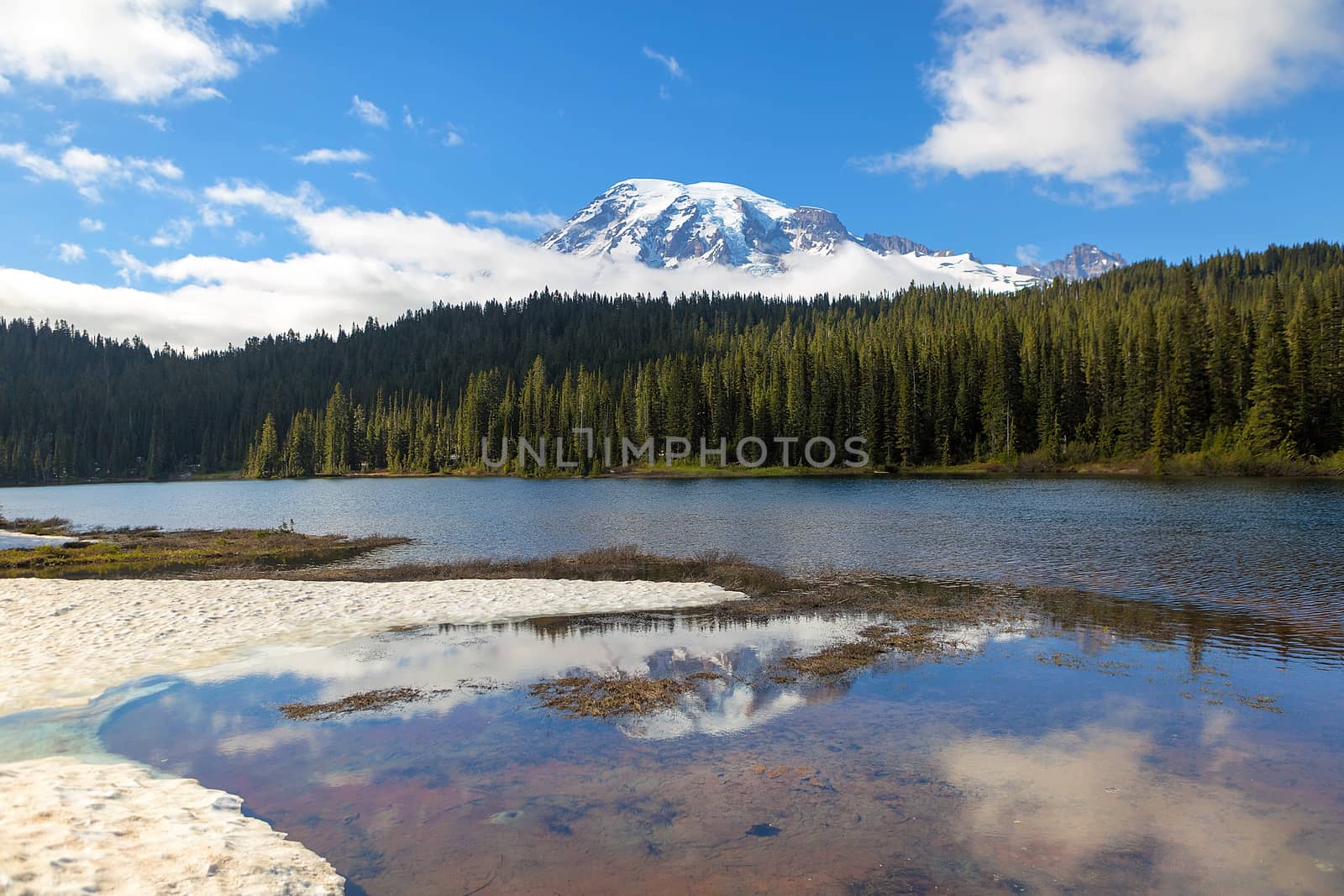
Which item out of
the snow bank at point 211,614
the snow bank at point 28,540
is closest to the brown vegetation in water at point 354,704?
the snow bank at point 211,614

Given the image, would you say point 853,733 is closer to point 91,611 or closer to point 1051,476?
point 91,611

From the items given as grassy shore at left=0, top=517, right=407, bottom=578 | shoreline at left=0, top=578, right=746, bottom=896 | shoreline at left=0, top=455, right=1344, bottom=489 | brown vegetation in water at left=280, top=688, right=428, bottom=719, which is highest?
shoreline at left=0, top=455, right=1344, bottom=489

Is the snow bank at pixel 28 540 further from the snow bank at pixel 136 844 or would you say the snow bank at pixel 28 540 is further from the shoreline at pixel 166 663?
the snow bank at pixel 136 844

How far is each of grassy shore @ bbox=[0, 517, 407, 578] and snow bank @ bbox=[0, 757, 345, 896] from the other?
33434mm

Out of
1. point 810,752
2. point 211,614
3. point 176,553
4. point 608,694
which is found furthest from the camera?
point 176,553

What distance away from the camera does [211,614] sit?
27.0m

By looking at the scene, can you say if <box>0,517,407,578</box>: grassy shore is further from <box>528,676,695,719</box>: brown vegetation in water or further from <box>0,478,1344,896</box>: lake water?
<box>528,676,695,719</box>: brown vegetation in water

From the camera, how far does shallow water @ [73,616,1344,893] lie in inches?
409

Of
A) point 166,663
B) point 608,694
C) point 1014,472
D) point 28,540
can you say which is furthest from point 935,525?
point 1014,472

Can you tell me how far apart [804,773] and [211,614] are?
76.6 feet

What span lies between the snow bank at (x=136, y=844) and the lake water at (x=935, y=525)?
102 ft

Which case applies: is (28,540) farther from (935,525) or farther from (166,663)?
(935,525)

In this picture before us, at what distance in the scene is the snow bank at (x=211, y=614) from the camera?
2020 centimetres

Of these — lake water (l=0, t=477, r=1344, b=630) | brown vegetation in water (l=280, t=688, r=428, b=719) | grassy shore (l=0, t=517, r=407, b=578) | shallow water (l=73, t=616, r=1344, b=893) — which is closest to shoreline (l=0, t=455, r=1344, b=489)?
lake water (l=0, t=477, r=1344, b=630)
